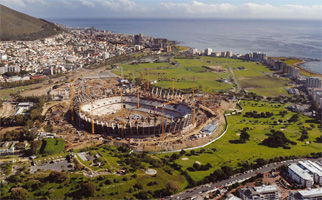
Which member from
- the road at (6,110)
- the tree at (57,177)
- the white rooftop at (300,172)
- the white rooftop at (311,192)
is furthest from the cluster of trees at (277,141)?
the road at (6,110)

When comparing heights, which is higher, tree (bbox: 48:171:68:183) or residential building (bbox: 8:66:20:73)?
residential building (bbox: 8:66:20:73)

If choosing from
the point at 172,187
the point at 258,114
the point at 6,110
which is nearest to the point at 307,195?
the point at 172,187

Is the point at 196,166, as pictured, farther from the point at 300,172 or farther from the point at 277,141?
the point at 277,141

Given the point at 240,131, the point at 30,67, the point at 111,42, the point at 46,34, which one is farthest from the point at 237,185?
the point at 46,34

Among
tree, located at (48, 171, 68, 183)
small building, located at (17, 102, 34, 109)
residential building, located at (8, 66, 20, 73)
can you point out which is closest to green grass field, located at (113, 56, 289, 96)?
residential building, located at (8, 66, 20, 73)

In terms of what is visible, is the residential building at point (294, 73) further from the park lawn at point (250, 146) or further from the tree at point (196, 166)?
the tree at point (196, 166)

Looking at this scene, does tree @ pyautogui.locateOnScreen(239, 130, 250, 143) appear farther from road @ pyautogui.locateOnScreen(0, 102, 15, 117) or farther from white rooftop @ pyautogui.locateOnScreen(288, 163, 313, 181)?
road @ pyautogui.locateOnScreen(0, 102, 15, 117)
